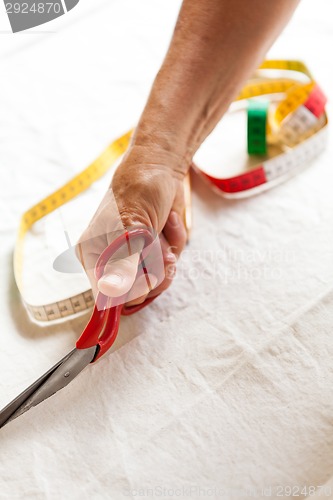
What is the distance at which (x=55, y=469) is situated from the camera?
946 mm

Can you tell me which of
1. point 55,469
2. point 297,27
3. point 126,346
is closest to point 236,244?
point 126,346

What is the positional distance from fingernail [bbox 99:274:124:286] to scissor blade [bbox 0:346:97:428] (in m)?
0.12

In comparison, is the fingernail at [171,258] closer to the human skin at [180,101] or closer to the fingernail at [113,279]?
the human skin at [180,101]

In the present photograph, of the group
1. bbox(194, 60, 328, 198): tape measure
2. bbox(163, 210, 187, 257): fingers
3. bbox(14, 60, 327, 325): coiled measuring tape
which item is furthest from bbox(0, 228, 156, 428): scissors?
bbox(194, 60, 328, 198): tape measure

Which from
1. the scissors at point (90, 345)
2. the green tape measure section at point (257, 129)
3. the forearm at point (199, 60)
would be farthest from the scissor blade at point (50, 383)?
the green tape measure section at point (257, 129)

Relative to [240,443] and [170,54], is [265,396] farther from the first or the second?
[170,54]

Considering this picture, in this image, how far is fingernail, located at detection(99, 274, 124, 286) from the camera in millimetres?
960

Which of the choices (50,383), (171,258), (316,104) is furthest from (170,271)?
(316,104)

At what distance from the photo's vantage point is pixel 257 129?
1.37 m

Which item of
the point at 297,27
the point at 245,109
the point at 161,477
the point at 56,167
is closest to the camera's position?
the point at 161,477

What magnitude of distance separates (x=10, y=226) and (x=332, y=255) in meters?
0.60

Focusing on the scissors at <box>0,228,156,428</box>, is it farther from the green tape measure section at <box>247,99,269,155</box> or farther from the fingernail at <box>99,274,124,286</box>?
the green tape measure section at <box>247,99,269,155</box>

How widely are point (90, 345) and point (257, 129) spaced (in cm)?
60

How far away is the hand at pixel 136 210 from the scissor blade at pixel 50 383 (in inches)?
4.1
